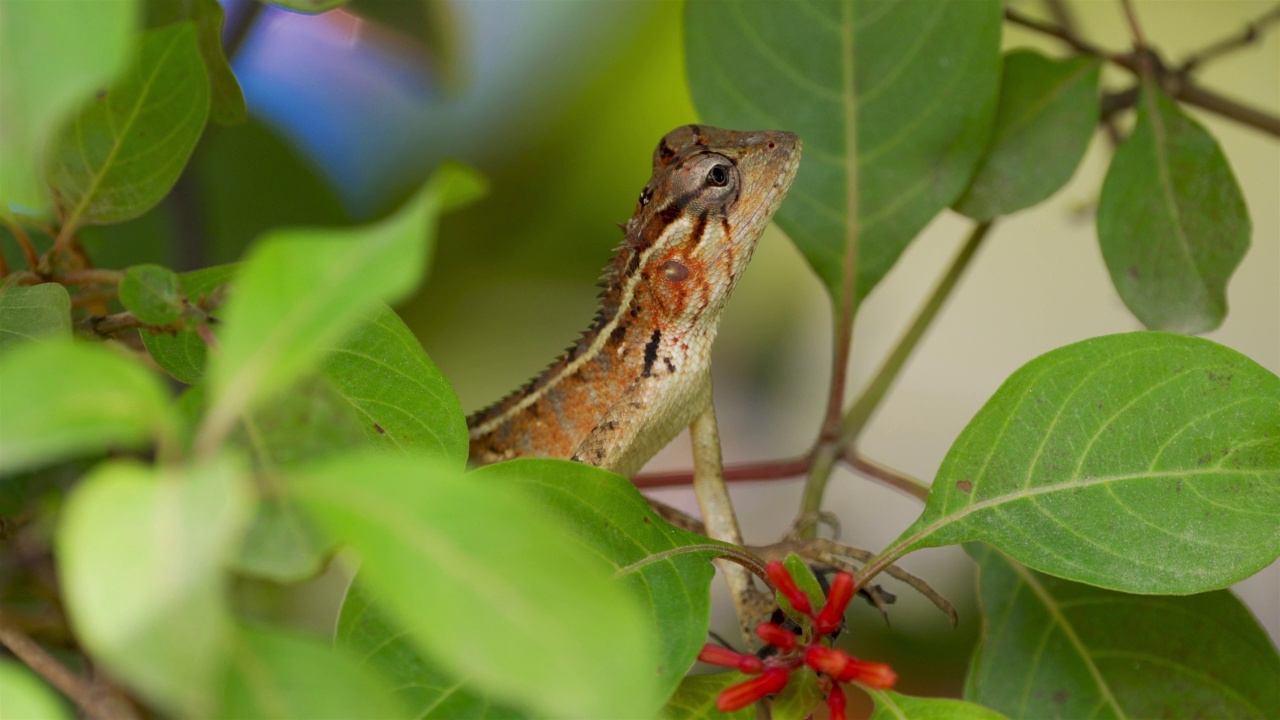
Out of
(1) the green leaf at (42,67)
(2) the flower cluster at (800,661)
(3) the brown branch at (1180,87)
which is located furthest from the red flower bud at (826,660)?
(3) the brown branch at (1180,87)

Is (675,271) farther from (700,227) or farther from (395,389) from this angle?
(395,389)

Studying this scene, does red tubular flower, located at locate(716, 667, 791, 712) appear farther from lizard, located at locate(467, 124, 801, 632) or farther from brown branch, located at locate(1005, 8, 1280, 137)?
brown branch, located at locate(1005, 8, 1280, 137)

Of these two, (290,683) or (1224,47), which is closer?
(290,683)

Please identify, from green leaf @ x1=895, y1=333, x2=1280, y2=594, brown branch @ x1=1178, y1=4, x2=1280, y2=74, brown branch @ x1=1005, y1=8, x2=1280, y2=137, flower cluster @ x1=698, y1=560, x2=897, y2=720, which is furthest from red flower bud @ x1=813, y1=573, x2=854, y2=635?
brown branch @ x1=1178, y1=4, x2=1280, y2=74

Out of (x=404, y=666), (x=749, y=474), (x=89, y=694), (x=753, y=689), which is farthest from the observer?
(x=749, y=474)

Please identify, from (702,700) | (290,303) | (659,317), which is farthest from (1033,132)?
(290,303)

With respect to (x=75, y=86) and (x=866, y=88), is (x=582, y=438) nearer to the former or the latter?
(x=866, y=88)

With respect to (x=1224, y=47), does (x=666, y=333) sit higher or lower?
lower

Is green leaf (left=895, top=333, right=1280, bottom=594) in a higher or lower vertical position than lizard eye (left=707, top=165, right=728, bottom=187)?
lower
